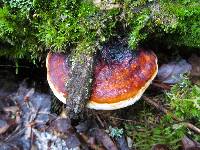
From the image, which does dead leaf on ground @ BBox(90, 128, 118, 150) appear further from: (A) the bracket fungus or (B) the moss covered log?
(B) the moss covered log

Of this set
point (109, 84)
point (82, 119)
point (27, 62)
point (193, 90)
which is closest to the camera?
point (109, 84)

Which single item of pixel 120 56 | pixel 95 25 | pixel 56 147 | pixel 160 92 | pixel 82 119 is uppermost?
pixel 95 25

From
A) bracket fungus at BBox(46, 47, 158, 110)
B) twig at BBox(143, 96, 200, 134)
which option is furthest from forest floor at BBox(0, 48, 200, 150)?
bracket fungus at BBox(46, 47, 158, 110)

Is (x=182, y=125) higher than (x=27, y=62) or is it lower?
lower

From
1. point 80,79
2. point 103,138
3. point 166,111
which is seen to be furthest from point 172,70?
point 80,79

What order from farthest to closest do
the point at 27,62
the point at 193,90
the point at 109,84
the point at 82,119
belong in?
the point at 27,62 < the point at 82,119 < the point at 193,90 < the point at 109,84

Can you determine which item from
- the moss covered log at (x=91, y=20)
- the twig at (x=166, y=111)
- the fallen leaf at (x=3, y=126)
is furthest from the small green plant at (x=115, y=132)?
the fallen leaf at (x=3, y=126)

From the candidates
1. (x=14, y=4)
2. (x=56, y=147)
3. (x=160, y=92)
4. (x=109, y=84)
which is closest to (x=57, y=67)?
(x=109, y=84)

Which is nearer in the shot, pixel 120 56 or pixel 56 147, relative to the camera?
pixel 120 56

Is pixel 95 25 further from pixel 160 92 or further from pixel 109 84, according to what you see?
pixel 160 92
